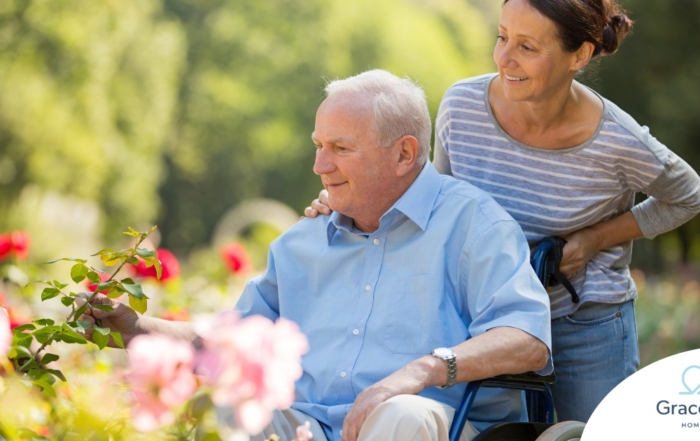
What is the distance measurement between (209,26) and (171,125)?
471 cm

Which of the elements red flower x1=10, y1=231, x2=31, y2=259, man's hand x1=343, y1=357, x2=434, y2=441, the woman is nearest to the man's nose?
the woman

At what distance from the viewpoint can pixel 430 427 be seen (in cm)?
191

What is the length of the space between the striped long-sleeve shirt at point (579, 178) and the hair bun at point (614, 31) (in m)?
0.16

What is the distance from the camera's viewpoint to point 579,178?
97.7 inches

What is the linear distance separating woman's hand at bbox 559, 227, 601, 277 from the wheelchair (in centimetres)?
3

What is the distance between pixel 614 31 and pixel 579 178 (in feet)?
1.37

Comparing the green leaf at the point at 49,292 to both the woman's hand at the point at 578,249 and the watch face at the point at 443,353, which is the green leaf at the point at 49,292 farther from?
the woman's hand at the point at 578,249

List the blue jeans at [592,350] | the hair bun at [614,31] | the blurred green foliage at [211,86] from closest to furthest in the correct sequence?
the hair bun at [614,31] < the blue jeans at [592,350] < the blurred green foliage at [211,86]

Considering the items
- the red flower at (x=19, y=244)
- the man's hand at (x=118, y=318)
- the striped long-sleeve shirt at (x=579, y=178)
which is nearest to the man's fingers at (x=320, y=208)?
the striped long-sleeve shirt at (x=579, y=178)

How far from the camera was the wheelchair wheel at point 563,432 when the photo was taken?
1992 mm

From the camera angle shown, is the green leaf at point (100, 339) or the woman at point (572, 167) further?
the woman at point (572, 167)

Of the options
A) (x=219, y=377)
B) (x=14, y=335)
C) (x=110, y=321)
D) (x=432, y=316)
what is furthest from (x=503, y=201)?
(x=219, y=377)

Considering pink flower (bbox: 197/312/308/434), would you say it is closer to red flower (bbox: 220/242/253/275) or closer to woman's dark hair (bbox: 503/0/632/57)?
woman's dark hair (bbox: 503/0/632/57)

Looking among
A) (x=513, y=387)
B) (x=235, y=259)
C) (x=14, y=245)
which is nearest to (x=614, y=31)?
(x=513, y=387)
